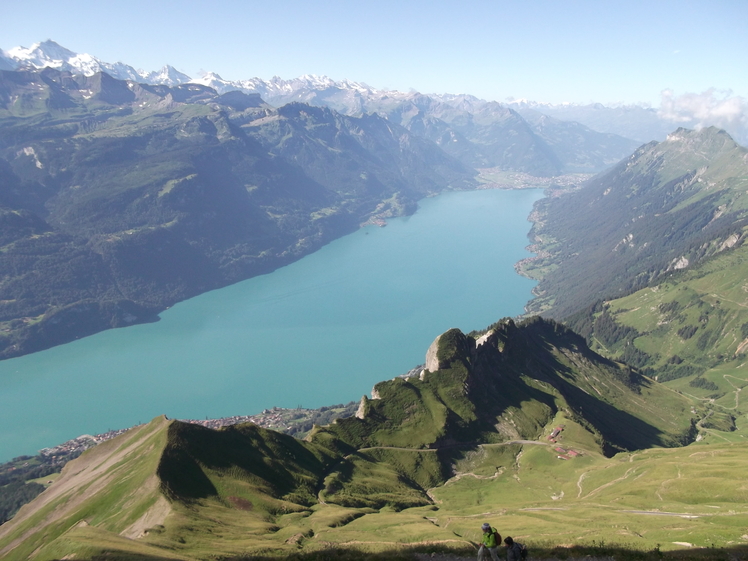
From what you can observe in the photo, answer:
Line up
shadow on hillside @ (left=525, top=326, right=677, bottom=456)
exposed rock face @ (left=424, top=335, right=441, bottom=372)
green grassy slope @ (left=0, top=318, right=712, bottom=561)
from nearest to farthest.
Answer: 1. green grassy slope @ (left=0, top=318, right=712, bottom=561)
2. exposed rock face @ (left=424, top=335, right=441, bottom=372)
3. shadow on hillside @ (left=525, top=326, right=677, bottom=456)

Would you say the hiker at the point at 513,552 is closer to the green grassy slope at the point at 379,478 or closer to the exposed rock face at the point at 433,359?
the green grassy slope at the point at 379,478

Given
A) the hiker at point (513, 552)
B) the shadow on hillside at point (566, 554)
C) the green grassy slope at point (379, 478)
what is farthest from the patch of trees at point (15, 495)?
the hiker at point (513, 552)

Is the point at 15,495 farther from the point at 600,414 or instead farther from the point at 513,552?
the point at 600,414

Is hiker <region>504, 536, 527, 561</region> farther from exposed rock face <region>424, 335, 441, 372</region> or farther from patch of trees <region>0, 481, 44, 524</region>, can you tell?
patch of trees <region>0, 481, 44, 524</region>

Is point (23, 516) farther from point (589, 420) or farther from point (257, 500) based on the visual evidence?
point (589, 420)

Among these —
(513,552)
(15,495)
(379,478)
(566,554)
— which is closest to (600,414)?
(379,478)

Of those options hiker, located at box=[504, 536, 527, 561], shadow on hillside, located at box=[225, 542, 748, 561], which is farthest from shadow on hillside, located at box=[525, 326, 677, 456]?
hiker, located at box=[504, 536, 527, 561]

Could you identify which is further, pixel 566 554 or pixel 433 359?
pixel 433 359

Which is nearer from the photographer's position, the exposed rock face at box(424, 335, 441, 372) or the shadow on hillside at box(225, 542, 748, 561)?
the shadow on hillside at box(225, 542, 748, 561)

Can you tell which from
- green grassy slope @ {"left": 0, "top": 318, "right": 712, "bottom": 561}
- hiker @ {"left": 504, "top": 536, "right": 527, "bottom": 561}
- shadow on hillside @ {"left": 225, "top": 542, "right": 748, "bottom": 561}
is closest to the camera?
hiker @ {"left": 504, "top": 536, "right": 527, "bottom": 561}

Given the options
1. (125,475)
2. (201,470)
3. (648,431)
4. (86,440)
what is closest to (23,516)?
(125,475)

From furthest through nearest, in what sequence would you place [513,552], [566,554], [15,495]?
1. [15,495]
2. [566,554]
3. [513,552]
